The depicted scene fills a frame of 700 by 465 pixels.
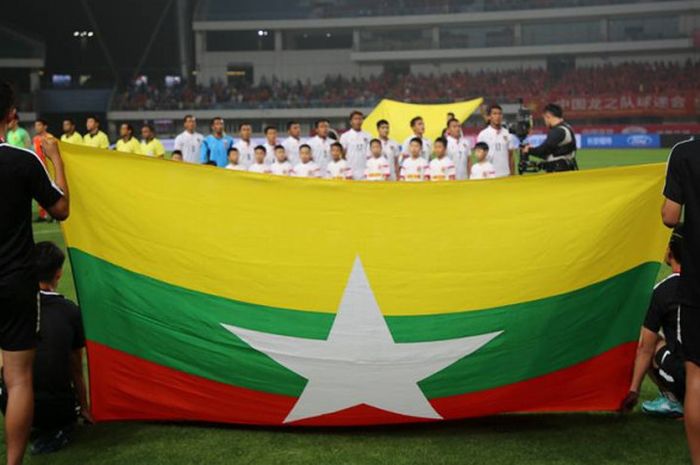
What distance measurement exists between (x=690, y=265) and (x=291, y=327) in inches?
69.1

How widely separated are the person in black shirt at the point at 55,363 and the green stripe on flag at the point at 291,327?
0.10 meters

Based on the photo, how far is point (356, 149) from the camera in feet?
42.8

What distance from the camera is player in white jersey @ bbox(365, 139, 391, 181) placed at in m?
11.9

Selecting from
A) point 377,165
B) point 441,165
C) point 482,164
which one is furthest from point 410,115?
point 441,165

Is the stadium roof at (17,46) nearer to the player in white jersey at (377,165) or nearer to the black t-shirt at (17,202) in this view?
the player in white jersey at (377,165)

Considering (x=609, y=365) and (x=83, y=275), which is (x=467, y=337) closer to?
(x=609, y=365)

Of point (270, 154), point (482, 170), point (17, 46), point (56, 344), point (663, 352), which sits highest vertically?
point (17, 46)

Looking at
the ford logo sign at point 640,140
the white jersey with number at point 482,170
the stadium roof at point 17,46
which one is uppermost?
the stadium roof at point 17,46

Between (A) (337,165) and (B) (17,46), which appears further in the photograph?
(B) (17,46)

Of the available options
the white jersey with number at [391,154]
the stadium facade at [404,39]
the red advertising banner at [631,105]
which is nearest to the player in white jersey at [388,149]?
the white jersey with number at [391,154]

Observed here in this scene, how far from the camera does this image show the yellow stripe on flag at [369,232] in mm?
3758

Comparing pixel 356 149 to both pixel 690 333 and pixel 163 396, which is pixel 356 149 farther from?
pixel 690 333

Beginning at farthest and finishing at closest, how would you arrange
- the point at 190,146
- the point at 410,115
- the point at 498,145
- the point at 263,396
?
the point at 410,115 < the point at 190,146 < the point at 498,145 < the point at 263,396

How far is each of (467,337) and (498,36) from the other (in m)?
46.1
